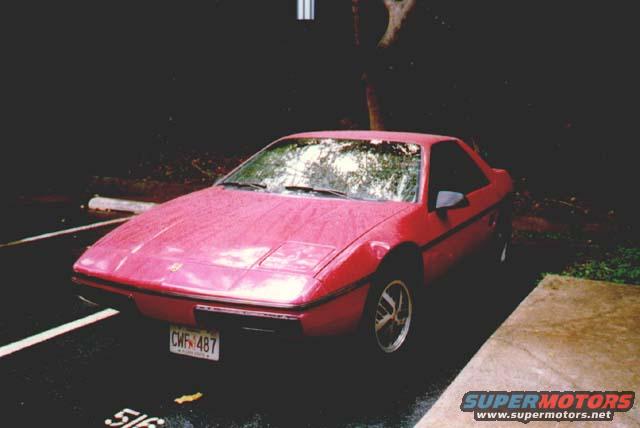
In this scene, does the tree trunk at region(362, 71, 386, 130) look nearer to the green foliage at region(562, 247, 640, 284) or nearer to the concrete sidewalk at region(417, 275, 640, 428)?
the green foliage at region(562, 247, 640, 284)

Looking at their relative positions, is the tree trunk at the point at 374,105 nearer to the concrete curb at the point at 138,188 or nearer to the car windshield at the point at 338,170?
the concrete curb at the point at 138,188

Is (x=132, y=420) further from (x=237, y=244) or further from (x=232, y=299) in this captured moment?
(x=237, y=244)

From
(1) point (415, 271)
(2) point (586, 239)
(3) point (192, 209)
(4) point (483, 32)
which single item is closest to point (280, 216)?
(3) point (192, 209)

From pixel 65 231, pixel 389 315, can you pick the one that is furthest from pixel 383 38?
pixel 389 315

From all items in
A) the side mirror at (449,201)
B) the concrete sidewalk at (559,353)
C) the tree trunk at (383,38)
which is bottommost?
the concrete sidewalk at (559,353)

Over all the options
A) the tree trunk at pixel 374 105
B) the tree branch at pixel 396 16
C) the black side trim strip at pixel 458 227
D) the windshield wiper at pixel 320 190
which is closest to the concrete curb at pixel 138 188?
the tree trunk at pixel 374 105

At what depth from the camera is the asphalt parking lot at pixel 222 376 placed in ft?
9.96

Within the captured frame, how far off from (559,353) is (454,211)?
125 centimetres

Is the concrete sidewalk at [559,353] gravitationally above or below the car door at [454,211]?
below

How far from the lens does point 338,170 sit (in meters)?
4.35

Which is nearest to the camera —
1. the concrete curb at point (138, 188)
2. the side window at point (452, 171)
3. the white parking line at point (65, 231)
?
the side window at point (452, 171)

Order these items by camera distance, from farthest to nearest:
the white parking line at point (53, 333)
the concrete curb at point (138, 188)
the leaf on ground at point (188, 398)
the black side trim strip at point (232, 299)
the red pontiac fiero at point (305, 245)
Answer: the concrete curb at point (138, 188), the white parking line at point (53, 333), the leaf on ground at point (188, 398), the red pontiac fiero at point (305, 245), the black side trim strip at point (232, 299)

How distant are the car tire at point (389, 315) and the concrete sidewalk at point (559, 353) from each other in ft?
1.51

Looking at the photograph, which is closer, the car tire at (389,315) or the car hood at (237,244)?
the car hood at (237,244)
